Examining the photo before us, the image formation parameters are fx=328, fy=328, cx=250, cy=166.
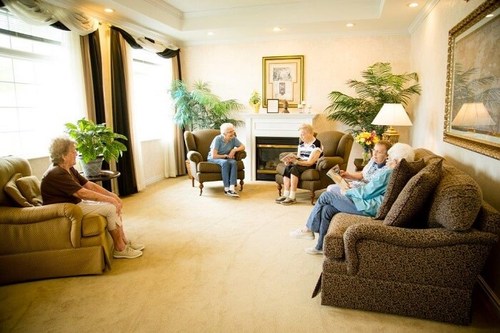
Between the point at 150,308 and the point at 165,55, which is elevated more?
the point at 165,55

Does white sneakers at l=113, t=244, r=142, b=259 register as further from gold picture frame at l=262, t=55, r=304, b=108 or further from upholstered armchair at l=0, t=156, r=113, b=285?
gold picture frame at l=262, t=55, r=304, b=108

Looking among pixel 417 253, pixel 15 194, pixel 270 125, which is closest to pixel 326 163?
pixel 270 125

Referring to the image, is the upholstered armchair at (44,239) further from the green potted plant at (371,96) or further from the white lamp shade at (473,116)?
the green potted plant at (371,96)

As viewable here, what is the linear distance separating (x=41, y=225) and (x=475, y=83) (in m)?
3.44

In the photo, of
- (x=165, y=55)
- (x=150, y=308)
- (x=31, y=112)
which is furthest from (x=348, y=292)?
(x=165, y=55)

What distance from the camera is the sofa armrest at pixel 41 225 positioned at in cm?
245

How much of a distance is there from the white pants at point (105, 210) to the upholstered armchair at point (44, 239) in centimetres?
7

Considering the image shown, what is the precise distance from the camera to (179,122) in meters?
6.05

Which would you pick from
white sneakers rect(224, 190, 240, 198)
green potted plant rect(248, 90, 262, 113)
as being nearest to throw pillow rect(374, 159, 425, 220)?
white sneakers rect(224, 190, 240, 198)

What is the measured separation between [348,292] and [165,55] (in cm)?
504

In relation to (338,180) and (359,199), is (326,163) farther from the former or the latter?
(359,199)

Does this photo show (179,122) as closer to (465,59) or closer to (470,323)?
(465,59)

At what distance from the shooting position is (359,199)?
8.38 ft

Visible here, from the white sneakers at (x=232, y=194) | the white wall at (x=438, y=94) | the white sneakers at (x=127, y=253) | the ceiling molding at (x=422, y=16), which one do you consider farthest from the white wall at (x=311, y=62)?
the white sneakers at (x=127, y=253)
